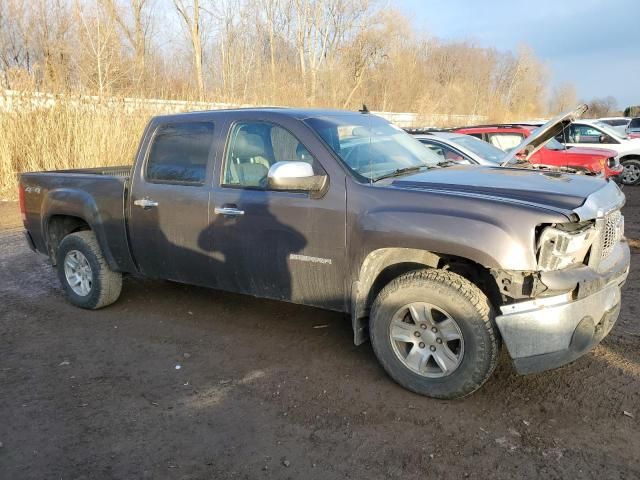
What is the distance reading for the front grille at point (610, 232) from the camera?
11.2ft

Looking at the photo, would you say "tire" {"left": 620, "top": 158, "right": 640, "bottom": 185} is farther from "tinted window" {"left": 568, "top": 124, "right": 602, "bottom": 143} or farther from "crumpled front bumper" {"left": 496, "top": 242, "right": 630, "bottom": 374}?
"crumpled front bumper" {"left": 496, "top": 242, "right": 630, "bottom": 374}

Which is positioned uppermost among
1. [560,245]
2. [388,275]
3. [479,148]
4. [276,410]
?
[479,148]

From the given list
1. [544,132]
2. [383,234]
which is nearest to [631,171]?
[544,132]

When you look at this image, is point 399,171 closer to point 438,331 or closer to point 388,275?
point 388,275

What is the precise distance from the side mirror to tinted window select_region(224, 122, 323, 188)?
0.98ft

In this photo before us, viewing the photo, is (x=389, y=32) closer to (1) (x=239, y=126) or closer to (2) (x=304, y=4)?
(2) (x=304, y=4)

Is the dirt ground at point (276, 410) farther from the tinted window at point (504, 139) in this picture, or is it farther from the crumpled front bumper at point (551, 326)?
the tinted window at point (504, 139)

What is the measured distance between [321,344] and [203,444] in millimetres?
1554

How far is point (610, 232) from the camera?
3502 millimetres

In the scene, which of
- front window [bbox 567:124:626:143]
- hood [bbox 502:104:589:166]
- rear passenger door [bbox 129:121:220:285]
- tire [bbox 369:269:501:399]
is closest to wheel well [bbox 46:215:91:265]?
rear passenger door [bbox 129:121:220:285]

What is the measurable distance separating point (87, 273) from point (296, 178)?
2.93 m

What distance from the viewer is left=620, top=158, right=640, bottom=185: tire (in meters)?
14.2

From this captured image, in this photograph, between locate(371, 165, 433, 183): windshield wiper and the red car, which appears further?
the red car

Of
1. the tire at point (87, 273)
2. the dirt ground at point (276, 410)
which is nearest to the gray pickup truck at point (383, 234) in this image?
the tire at point (87, 273)
